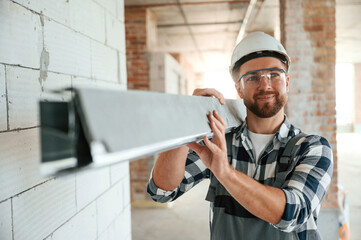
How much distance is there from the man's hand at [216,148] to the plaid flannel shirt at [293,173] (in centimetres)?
27

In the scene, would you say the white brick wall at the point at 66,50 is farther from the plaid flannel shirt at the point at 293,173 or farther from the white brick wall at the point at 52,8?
the plaid flannel shirt at the point at 293,173

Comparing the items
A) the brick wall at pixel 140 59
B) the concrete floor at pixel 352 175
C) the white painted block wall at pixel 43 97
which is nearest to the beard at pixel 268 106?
the white painted block wall at pixel 43 97

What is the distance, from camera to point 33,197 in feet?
3.82

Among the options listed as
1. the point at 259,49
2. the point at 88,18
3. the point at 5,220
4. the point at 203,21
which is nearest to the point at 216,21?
the point at 203,21

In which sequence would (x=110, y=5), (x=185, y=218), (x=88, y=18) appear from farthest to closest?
(x=185, y=218), (x=110, y=5), (x=88, y=18)

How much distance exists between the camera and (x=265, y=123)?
1.46m

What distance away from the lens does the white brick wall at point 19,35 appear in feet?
3.35

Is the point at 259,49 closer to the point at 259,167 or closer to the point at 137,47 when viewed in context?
the point at 259,167

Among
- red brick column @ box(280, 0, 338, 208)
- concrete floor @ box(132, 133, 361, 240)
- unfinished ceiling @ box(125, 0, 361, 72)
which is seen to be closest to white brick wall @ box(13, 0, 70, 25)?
red brick column @ box(280, 0, 338, 208)

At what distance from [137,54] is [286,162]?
3956 mm

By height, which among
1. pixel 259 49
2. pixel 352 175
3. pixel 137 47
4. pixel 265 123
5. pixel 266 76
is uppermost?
pixel 137 47

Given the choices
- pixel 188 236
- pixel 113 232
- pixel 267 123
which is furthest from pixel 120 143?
pixel 188 236

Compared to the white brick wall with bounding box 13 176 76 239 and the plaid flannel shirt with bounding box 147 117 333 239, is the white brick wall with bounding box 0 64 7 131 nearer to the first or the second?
the white brick wall with bounding box 13 176 76 239

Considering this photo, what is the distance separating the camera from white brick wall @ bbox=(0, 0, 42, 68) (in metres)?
1.02
